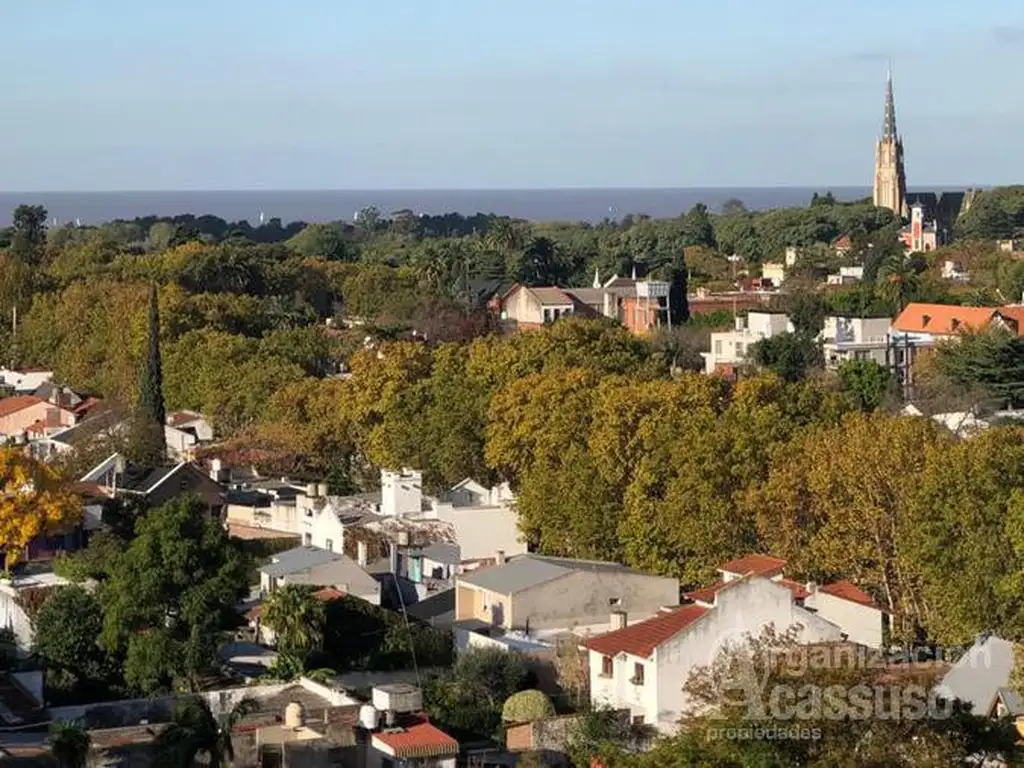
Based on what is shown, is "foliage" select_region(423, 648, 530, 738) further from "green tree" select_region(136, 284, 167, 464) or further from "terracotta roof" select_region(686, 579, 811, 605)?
"green tree" select_region(136, 284, 167, 464)

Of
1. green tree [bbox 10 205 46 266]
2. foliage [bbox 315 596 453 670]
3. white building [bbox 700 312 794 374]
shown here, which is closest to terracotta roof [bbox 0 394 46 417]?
white building [bbox 700 312 794 374]

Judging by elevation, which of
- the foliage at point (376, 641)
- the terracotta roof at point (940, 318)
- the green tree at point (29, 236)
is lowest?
the foliage at point (376, 641)

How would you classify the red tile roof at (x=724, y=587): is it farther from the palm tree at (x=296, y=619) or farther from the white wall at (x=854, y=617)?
the palm tree at (x=296, y=619)

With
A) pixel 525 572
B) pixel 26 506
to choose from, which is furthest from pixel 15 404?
pixel 525 572

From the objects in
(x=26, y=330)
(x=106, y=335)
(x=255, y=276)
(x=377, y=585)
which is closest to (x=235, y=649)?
(x=377, y=585)

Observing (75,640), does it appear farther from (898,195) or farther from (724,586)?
(898,195)

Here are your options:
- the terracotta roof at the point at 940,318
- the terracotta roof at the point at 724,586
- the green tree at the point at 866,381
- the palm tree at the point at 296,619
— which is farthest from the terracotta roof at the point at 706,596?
the terracotta roof at the point at 940,318

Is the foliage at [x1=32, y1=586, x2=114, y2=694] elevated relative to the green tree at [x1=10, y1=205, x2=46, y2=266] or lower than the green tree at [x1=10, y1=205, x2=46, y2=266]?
lower
